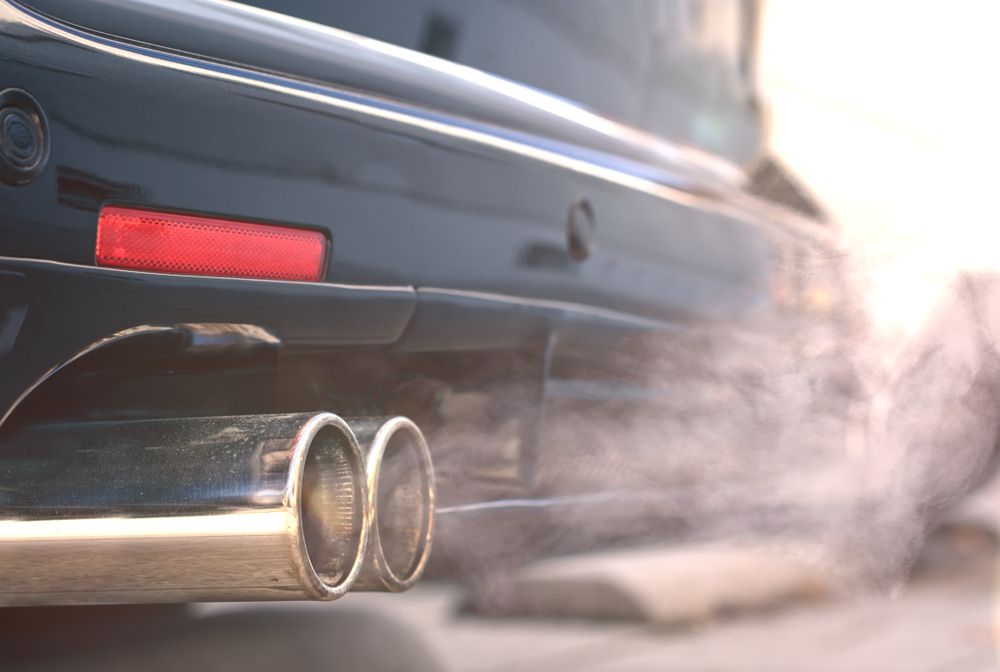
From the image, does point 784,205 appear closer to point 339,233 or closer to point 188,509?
point 339,233

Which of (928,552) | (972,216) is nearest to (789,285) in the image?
(972,216)

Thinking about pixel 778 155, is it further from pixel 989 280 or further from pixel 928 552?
pixel 928 552

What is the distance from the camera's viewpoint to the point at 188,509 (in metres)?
1.29

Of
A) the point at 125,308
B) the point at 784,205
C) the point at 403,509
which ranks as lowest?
the point at 403,509

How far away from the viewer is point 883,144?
236 centimetres

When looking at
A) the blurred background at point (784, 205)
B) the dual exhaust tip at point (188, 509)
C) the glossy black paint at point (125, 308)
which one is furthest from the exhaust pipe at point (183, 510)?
the blurred background at point (784, 205)

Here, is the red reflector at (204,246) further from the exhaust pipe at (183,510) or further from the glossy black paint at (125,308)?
the exhaust pipe at (183,510)

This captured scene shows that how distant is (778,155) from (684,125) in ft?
0.90

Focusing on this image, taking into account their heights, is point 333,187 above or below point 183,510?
above

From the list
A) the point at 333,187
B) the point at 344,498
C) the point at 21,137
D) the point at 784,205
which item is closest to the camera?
the point at 21,137

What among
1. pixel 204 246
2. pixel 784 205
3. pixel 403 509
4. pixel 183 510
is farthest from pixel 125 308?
pixel 784 205

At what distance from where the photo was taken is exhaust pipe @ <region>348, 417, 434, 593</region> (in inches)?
58.3

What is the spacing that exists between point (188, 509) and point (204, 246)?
1.02ft

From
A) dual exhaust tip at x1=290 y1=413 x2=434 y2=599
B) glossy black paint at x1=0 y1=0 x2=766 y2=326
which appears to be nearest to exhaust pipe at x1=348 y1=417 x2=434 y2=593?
dual exhaust tip at x1=290 y1=413 x2=434 y2=599
